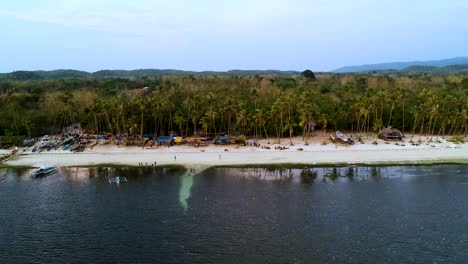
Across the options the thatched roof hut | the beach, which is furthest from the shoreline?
the thatched roof hut

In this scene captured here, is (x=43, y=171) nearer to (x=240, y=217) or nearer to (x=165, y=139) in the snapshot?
(x=165, y=139)

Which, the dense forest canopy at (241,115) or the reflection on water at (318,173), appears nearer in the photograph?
the reflection on water at (318,173)

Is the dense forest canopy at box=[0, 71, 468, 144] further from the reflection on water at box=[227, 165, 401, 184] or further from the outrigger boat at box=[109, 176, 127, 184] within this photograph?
the outrigger boat at box=[109, 176, 127, 184]

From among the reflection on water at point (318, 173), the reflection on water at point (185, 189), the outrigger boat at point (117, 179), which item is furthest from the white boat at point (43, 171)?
the reflection on water at point (318, 173)

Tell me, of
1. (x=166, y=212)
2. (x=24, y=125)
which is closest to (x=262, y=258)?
(x=166, y=212)

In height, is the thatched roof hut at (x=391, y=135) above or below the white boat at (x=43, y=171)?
above

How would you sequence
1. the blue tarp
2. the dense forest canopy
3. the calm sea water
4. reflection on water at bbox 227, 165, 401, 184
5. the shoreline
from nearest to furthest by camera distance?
the calm sea water
reflection on water at bbox 227, 165, 401, 184
the shoreline
the blue tarp
the dense forest canopy

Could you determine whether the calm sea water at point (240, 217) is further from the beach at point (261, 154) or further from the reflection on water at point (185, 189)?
the beach at point (261, 154)
